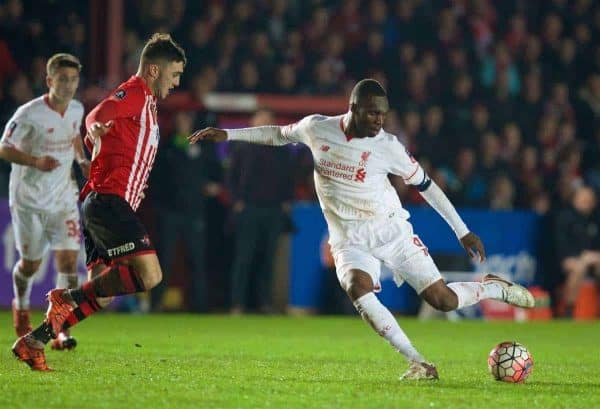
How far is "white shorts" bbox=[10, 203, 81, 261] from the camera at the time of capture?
1023 centimetres

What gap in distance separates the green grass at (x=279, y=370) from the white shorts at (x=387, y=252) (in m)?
0.71

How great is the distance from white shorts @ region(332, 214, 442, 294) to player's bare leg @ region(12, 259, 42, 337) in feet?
10.6

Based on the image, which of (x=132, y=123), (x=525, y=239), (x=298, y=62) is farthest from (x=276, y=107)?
(x=132, y=123)

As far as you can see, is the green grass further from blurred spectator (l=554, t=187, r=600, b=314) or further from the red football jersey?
blurred spectator (l=554, t=187, r=600, b=314)

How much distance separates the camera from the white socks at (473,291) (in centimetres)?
830

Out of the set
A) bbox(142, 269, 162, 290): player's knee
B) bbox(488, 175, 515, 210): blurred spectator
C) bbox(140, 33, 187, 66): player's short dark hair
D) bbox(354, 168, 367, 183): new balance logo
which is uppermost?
bbox(488, 175, 515, 210): blurred spectator

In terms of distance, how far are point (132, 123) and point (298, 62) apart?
10058mm

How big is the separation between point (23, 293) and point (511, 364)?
4525 mm

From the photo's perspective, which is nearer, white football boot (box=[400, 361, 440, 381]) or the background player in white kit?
white football boot (box=[400, 361, 440, 381])

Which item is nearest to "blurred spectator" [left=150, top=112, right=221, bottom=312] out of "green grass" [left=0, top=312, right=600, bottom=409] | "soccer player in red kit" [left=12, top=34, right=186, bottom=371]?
"green grass" [left=0, top=312, right=600, bottom=409]

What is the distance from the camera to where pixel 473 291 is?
27.6 ft

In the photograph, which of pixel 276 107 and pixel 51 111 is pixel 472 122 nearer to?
pixel 276 107

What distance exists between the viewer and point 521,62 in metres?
20.1

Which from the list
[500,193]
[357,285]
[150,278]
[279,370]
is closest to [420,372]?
[357,285]
